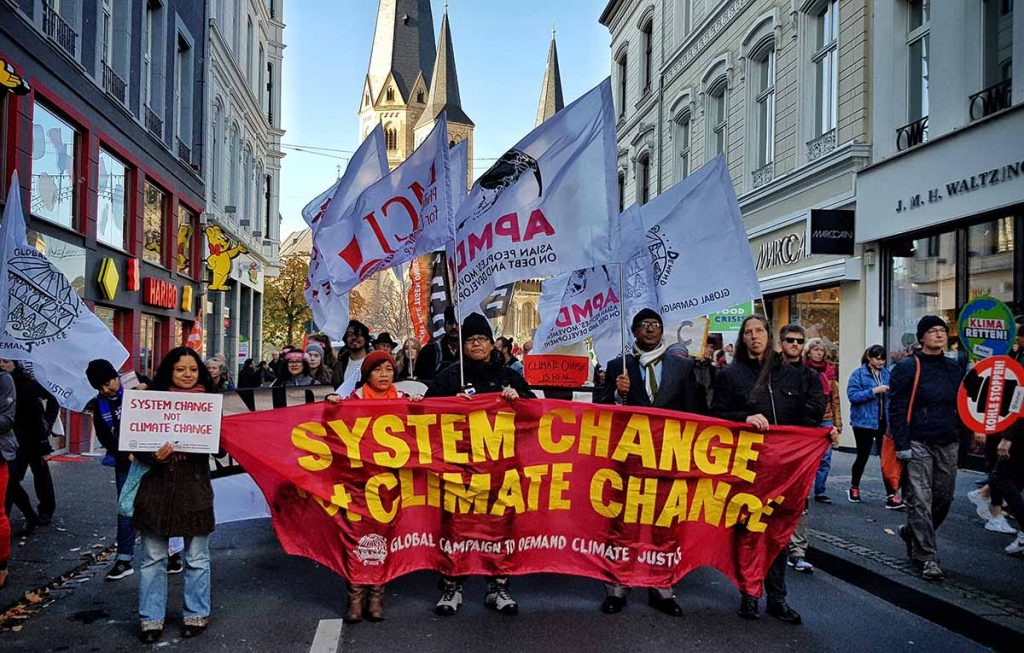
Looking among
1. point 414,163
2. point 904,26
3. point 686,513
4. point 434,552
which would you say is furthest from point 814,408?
point 904,26

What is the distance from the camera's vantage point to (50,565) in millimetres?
6762

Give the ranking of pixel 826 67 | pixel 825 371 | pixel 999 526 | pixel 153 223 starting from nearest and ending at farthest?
pixel 999 526, pixel 825 371, pixel 826 67, pixel 153 223

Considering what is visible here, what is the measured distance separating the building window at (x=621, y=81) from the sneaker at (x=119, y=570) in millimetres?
28674

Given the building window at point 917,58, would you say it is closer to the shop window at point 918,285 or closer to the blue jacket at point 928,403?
the shop window at point 918,285

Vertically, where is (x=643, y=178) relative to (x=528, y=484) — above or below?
above

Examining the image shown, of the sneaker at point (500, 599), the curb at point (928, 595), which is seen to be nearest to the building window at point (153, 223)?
the sneaker at point (500, 599)

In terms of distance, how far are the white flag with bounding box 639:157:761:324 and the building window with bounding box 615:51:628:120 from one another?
24639mm

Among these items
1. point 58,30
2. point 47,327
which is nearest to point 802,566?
point 47,327

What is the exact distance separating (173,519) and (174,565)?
2.01 m

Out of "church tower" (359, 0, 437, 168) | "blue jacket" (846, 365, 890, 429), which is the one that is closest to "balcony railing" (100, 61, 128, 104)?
"blue jacket" (846, 365, 890, 429)

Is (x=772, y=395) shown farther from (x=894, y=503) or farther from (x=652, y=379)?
(x=894, y=503)

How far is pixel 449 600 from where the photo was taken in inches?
221

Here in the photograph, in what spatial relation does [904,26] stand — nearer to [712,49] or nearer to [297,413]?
[712,49]

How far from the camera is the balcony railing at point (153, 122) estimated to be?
21198 millimetres
